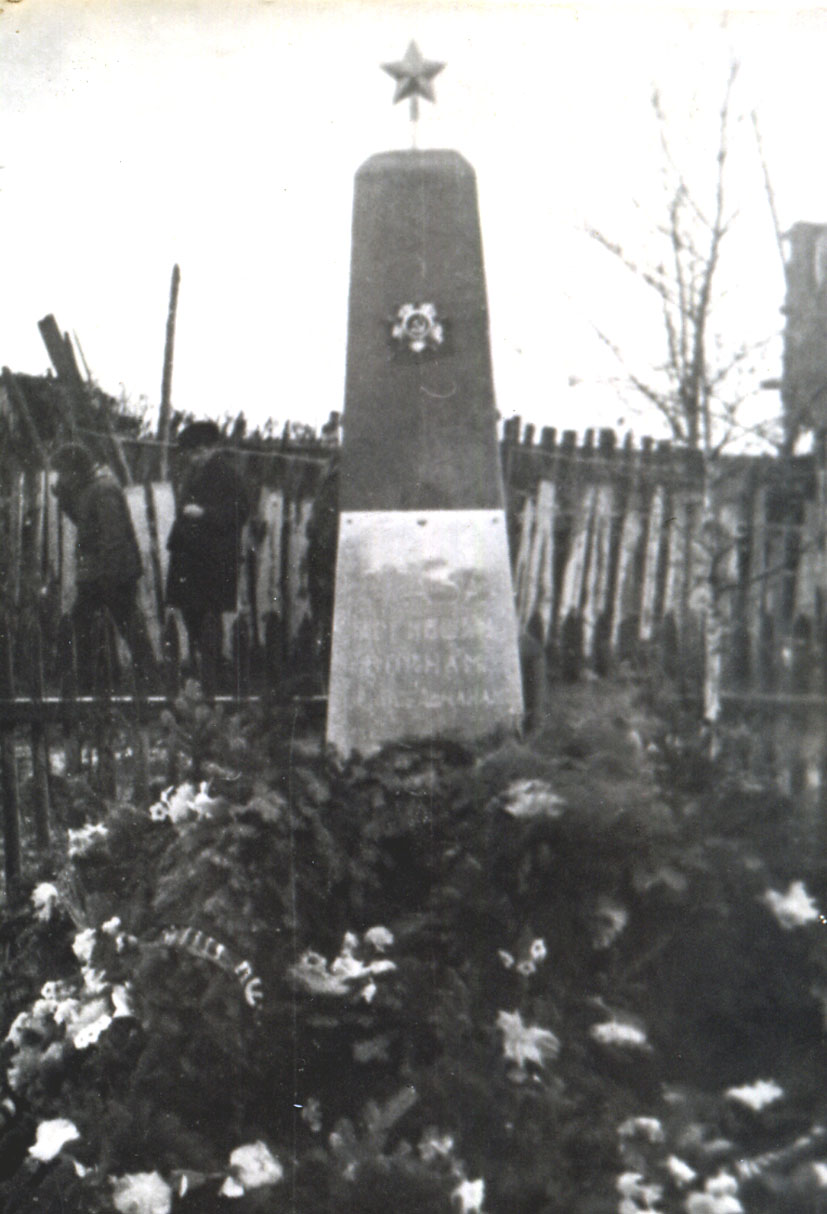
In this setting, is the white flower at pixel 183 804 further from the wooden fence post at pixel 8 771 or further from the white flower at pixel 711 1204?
the white flower at pixel 711 1204

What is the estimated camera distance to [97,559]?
398cm

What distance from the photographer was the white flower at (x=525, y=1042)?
2.50m

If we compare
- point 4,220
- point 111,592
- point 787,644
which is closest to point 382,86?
point 4,220

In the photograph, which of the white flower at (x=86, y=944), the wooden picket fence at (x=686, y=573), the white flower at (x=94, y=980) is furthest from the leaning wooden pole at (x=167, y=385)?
the white flower at (x=94, y=980)

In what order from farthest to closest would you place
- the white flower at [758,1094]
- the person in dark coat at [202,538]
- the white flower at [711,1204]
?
the person in dark coat at [202,538] < the white flower at [758,1094] < the white flower at [711,1204]

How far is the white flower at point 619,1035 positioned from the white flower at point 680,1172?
26cm

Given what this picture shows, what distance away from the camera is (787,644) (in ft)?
12.6

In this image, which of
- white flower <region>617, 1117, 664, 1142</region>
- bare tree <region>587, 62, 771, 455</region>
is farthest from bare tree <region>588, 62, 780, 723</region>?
white flower <region>617, 1117, 664, 1142</region>

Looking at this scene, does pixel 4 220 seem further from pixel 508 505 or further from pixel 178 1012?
pixel 178 1012

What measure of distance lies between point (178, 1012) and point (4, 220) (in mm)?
2616

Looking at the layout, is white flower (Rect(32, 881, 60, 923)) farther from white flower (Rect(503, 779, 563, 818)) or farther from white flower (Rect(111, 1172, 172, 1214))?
white flower (Rect(503, 779, 563, 818))

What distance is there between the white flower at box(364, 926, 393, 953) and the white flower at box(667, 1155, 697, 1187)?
825 mm

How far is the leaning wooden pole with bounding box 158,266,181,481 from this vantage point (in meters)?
3.63

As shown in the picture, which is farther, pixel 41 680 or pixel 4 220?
pixel 41 680
